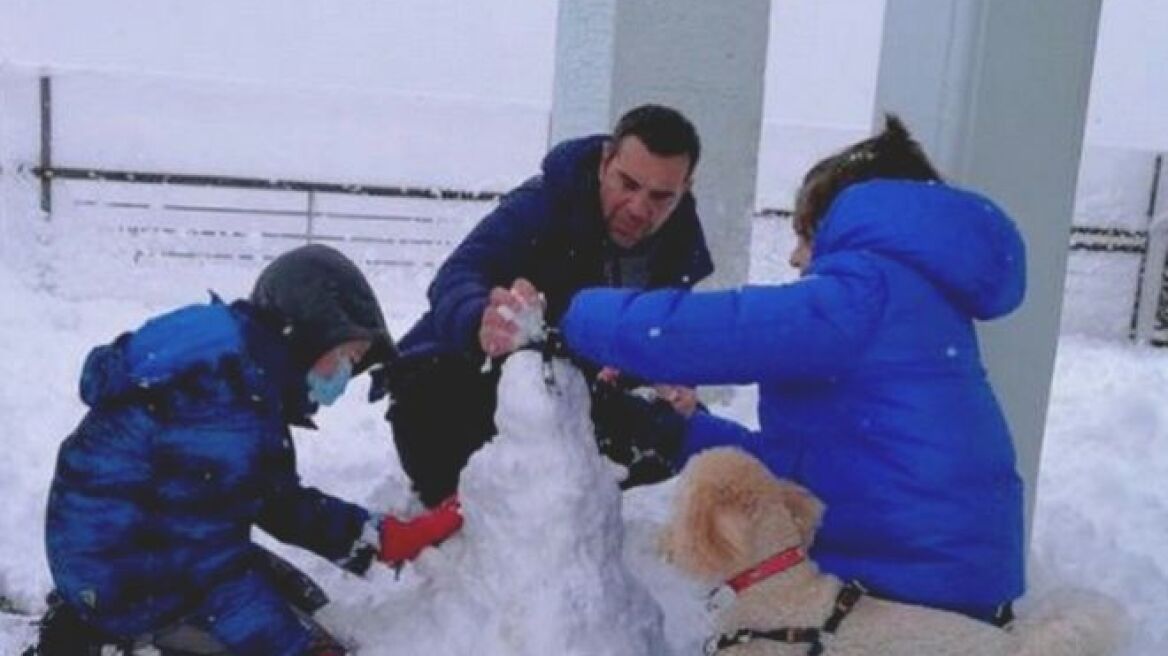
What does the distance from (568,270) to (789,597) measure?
1.48 metres

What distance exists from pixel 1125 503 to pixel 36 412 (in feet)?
14.2

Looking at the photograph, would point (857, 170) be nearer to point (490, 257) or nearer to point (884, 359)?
point (884, 359)

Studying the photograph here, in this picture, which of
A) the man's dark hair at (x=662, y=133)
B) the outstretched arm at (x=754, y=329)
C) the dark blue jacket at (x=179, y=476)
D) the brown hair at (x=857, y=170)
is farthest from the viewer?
the man's dark hair at (x=662, y=133)

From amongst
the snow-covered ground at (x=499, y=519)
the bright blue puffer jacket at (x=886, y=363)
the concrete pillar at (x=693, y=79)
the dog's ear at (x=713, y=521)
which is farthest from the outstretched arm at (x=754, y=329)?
the concrete pillar at (x=693, y=79)

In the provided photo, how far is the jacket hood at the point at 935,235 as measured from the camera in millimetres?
2207

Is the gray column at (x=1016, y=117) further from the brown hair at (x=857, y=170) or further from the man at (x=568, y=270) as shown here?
the brown hair at (x=857, y=170)

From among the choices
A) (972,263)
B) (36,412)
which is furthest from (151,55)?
(972,263)

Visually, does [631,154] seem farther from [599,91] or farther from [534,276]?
[599,91]

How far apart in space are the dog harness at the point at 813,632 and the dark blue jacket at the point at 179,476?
0.99 meters

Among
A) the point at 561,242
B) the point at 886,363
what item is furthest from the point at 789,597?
the point at 561,242

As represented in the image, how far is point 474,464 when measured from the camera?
2.79 metres

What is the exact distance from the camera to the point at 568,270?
3564 mm

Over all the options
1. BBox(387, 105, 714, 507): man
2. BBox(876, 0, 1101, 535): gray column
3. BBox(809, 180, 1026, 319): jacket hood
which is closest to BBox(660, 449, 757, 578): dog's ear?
BBox(809, 180, 1026, 319): jacket hood

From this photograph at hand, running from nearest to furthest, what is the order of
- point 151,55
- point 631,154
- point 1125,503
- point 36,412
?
1. point 631,154
2. point 1125,503
3. point 36,412
4. point 151,55
